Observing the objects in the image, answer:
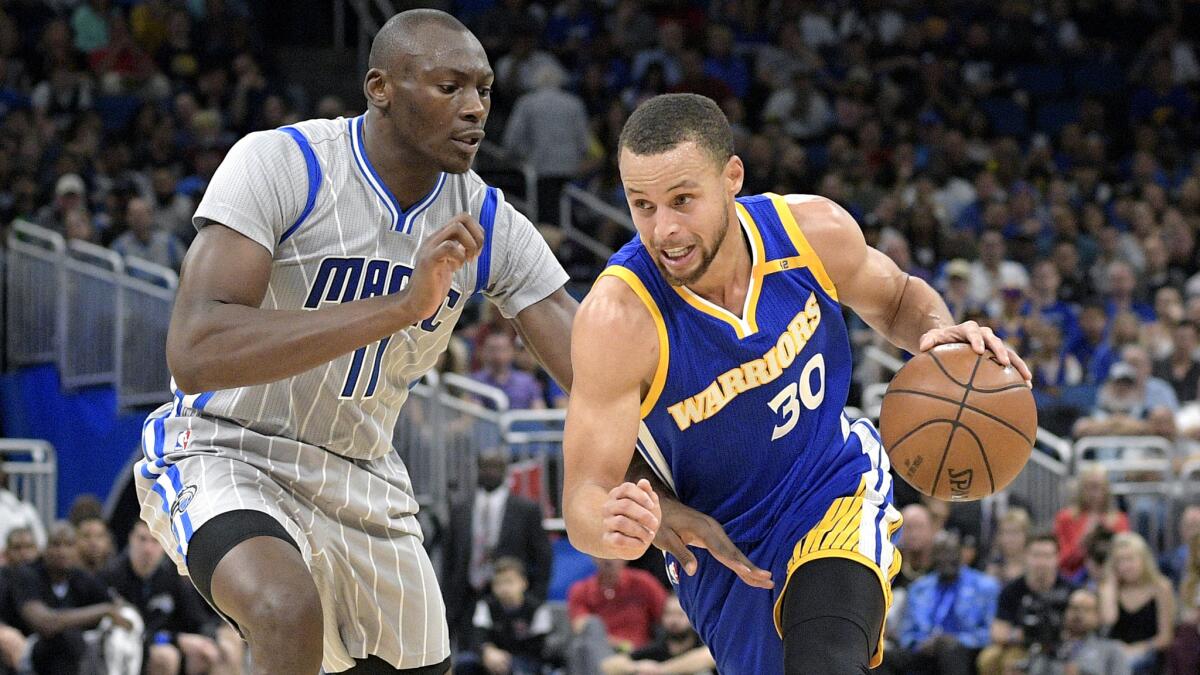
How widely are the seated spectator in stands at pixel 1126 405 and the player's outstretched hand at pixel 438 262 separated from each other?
8.43 metres

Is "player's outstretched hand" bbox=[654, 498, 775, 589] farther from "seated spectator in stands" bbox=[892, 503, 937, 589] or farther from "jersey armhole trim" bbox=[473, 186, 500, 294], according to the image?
"seated spectator in stands" bbox=[892, 503, 937, 589]

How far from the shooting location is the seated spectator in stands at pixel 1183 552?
34.3 feet

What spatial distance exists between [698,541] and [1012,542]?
6.51 m

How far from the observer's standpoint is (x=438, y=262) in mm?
4203

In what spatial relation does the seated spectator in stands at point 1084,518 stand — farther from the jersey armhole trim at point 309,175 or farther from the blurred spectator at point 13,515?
the jersey armhole trim at point 309,175

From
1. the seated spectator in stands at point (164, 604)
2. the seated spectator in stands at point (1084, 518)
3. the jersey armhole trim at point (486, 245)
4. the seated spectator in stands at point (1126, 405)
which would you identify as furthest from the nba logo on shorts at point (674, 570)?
the seated spectator in stands at point (1126, 405)

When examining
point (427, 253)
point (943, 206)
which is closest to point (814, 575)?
point (427, 253)

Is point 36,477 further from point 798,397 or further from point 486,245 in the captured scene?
point 798,397

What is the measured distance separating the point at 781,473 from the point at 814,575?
1.07 ft

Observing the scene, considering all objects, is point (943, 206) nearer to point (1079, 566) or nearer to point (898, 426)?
point (1079, 566)

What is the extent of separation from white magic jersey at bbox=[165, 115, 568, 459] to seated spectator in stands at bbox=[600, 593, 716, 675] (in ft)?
17.8

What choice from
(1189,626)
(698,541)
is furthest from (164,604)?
(698,541)

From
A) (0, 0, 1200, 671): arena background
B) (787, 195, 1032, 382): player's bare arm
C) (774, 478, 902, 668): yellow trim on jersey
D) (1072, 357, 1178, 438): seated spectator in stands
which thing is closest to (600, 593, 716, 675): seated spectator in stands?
(0, 0, 1200, 671): arena background

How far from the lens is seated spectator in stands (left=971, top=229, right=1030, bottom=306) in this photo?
44.7 ft
